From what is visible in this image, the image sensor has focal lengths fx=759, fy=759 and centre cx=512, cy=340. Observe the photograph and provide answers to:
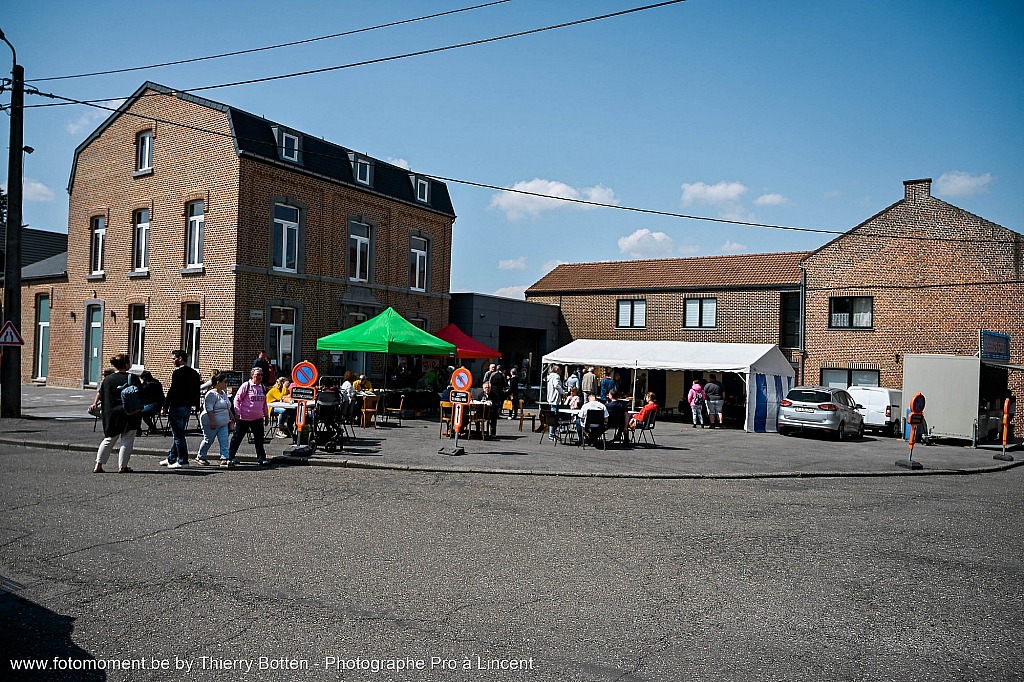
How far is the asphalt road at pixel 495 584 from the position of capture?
14.8ft

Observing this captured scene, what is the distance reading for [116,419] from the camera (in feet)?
34.0

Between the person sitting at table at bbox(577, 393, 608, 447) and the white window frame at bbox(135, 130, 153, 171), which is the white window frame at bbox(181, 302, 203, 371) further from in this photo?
the person sitting at table at bbox(577, 393, 608, 447)

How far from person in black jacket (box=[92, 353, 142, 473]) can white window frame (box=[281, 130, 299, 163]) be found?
14.6 metres

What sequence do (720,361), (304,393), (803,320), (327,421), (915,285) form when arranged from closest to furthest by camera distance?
1. (327,421)
2. (304,393)
3. (720,361)
4. (915,285)
5. (803,320)

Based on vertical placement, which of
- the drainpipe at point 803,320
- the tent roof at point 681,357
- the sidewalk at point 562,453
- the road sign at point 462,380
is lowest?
the sidewalk at point 562,453

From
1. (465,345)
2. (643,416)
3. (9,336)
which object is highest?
(465,345)

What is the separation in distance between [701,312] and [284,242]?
58.2 ft

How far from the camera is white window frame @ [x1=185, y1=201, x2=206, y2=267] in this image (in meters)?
23.3

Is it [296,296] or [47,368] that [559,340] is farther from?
[47,368]

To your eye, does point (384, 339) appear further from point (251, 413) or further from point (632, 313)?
point (632, 313)

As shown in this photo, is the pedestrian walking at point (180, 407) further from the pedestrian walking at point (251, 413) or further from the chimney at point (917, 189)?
the chimney at point (917, 189)

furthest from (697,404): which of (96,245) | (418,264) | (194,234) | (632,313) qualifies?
(96,245)

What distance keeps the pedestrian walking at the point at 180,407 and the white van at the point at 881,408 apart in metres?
19.8

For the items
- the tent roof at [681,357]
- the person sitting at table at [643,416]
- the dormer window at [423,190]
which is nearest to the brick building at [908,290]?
the tent roof at [681,357]
